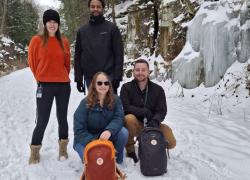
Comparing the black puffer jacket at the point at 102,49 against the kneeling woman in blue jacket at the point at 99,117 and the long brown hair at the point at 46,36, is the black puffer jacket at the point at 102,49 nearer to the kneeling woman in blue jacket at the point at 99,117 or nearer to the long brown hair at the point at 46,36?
the long brown hair at the point at 46,36

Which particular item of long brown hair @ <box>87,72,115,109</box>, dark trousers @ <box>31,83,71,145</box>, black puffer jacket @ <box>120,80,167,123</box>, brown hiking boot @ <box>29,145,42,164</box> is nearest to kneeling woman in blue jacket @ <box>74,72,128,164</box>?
long brown hair @ <box>87,72,115,109</box>

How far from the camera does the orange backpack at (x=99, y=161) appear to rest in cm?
393

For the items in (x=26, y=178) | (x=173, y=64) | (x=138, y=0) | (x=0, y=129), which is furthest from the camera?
(x=138, y=0)

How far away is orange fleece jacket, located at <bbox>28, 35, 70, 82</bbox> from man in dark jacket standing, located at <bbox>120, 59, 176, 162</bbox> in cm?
86

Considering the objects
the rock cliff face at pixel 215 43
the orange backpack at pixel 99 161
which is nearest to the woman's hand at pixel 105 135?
the orange backpack at pixel 99 161

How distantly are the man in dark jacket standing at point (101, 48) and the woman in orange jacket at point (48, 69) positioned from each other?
28cm

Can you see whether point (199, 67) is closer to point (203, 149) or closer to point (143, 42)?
point (203, 149)

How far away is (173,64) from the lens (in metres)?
11.0

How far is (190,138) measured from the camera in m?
6.09

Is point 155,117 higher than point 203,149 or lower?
higher

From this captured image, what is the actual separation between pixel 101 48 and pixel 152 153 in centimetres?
148

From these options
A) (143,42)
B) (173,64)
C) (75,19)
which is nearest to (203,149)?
(173,64)

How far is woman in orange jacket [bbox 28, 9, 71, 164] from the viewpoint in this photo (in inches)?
186

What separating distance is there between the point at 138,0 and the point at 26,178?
14722 millimetres
